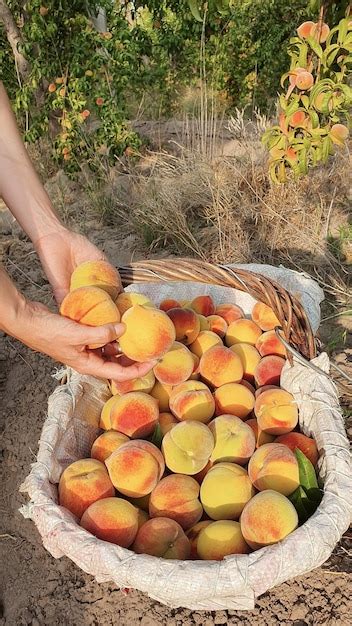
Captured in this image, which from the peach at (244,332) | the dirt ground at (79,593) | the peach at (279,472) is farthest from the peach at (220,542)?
the peach at (244,332)

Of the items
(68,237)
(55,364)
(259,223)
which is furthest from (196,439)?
(259,223)

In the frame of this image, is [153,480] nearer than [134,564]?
No

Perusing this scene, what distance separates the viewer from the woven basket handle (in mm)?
1459

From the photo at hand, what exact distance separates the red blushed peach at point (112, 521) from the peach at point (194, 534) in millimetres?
123

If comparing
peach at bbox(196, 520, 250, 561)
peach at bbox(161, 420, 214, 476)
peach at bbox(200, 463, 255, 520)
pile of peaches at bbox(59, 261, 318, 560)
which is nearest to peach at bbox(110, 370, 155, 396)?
pile of peaches at bbox(59, 261, 318, 560)

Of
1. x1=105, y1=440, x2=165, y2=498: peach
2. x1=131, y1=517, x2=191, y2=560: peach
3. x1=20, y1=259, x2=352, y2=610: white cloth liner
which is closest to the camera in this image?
x1=20, y1=259, x2=352, y2=610: white cloth liner

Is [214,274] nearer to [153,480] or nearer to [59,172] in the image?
[153,480]

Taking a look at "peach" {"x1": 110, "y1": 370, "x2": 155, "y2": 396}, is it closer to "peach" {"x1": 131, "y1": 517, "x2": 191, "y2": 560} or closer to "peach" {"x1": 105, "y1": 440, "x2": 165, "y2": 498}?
"peach" {"x1": 105, "y1": 440, "x2": 165, "y2": 498}

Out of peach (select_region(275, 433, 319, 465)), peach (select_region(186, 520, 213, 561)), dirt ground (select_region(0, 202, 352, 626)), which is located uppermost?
peach (select_region(275, 433, 319, 465))

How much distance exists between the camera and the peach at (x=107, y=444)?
1.40 m

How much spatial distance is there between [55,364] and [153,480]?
1205mm

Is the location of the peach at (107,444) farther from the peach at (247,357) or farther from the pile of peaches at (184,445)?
the peach at (247,357)

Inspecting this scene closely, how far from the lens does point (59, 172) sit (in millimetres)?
4531

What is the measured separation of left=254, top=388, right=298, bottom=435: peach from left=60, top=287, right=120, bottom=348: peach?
17.2 inches
